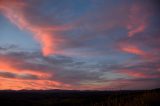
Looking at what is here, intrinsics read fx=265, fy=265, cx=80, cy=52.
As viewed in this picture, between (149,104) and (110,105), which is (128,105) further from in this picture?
(110,105)

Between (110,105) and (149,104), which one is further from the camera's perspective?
(110,105)

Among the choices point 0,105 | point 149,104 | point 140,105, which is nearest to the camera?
point 140,105

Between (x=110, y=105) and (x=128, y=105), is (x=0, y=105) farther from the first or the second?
(x=128, y=105)

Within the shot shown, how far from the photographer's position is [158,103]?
18.5m

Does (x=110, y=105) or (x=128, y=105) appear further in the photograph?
(x=110, y=105)

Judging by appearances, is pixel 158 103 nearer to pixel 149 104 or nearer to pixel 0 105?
pixel 149 104

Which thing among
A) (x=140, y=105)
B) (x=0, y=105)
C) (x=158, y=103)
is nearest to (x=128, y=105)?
(x=140, y=105)

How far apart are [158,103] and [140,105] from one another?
238 centimetres

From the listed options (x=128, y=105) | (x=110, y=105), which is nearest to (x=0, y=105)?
(x=110, y=105)

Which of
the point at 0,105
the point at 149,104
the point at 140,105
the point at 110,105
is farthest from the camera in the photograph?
the point at 0,105

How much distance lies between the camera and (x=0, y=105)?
47.6 metres

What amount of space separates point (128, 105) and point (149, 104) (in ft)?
5.21

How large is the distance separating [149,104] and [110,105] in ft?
11.5

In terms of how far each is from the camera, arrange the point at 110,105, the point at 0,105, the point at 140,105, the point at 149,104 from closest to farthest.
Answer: the point at 140,105 → the point at 149,104 → the point at 110,105 → the point at 0,105
